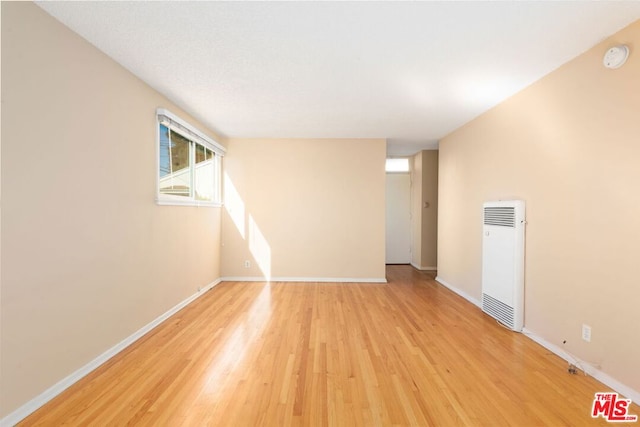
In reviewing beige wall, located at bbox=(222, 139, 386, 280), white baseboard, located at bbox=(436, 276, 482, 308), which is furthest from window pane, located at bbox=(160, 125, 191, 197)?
white baseboard, located at bbox=(436, 276, 482, 308)

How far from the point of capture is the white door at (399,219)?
22.0 feet

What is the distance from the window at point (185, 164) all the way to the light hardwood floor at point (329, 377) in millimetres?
1526

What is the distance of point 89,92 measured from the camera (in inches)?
86.8

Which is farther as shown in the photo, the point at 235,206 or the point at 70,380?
the point at 235,206

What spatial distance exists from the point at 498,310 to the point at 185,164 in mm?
4265

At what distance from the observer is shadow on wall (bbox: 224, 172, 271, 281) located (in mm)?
5074

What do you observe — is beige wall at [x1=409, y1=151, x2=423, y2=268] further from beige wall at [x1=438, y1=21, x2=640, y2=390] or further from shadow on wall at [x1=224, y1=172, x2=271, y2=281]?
shadow on wall at [x1=224, y1=172, x2=271, y2=281]

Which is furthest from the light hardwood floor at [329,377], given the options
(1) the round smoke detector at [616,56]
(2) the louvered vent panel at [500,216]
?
(1) the round smoke detector at [616,56]

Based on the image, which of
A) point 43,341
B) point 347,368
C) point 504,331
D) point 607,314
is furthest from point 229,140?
point 607,314

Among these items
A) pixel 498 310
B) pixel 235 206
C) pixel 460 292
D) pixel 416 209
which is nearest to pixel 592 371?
pixel 498 310

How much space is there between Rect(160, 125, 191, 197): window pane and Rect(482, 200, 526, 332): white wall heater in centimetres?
382

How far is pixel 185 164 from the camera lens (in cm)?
393

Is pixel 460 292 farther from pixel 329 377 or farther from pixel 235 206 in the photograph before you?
pixel 235 206

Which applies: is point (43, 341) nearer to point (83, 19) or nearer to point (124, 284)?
point (124, 284)
